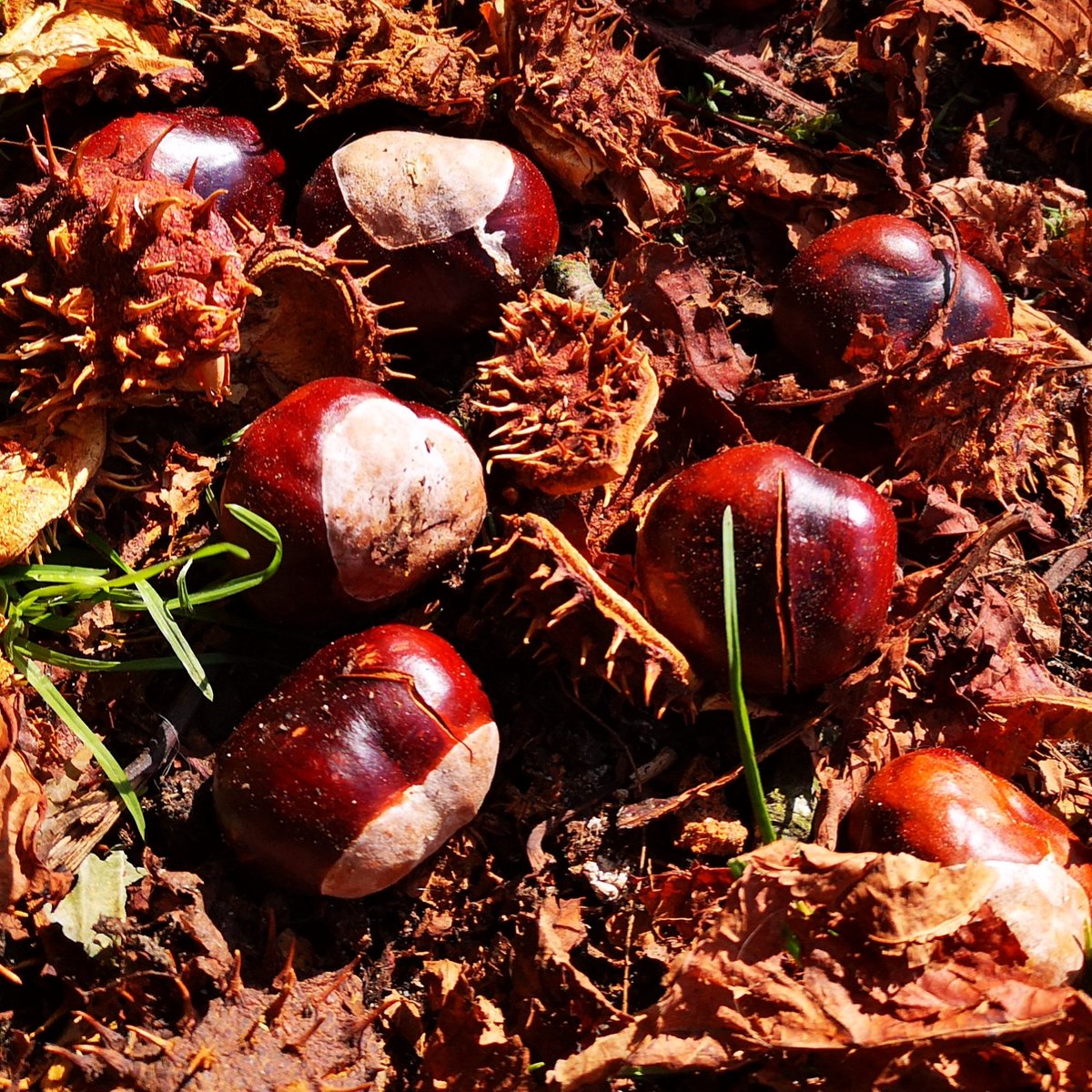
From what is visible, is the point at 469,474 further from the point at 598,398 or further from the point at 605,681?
the point at 605,681

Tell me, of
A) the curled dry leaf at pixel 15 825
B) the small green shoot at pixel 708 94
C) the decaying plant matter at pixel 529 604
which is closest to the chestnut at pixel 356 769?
the decaying plant matter at pixel 529 604

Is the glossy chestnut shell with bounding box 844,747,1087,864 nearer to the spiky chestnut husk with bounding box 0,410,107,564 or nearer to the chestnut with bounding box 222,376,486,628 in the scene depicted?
the chestnut with bounding box 222,376,486,628

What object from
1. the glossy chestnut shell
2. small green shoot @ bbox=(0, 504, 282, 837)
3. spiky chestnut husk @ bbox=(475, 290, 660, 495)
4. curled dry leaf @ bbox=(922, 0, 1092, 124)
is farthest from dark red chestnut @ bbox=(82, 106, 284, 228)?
curled dry leaf @ bbox=(922, 0, 1092, 124)

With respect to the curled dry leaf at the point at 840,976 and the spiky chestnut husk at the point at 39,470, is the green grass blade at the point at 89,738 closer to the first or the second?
the spiky chestnut husk at the point at 39,470

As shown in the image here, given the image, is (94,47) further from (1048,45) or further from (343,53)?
(1048,45)

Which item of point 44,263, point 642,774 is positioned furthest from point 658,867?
point 44,263
